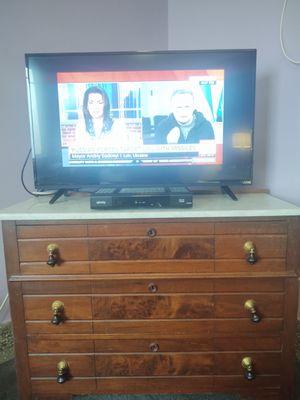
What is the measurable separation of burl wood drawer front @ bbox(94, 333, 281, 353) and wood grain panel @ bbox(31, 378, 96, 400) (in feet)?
0.47

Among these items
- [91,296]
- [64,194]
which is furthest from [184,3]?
[91,296]

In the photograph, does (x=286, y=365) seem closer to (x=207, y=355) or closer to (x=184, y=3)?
(x=207, y=355)

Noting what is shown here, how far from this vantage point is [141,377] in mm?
1130

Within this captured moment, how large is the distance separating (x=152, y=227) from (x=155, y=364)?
0.56 m

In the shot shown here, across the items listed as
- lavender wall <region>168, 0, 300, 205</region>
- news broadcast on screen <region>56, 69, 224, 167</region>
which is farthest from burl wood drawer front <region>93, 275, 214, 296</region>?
lavender wall <region>168, 0, 300, 205</region>

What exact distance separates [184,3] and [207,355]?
1.70 meters

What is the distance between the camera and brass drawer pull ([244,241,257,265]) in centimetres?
103

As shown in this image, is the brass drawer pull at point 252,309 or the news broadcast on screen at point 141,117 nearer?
the brass drawer pull at point 252,309

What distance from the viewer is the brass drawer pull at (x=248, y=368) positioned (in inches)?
42.0

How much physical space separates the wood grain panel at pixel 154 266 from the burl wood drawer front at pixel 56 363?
0.38 m

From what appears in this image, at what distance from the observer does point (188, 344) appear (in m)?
1.11

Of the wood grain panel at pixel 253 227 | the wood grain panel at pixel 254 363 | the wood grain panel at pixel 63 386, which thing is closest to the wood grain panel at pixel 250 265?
the wood grain panel at pixel 253 227

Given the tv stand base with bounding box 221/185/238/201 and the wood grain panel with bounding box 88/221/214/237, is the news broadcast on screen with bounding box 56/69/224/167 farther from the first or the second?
the wood grain panel with bounding box 88/221/214/237

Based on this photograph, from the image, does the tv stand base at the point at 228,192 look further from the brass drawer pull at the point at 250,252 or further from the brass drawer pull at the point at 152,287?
the brass drawer pull at the point at 152,287
